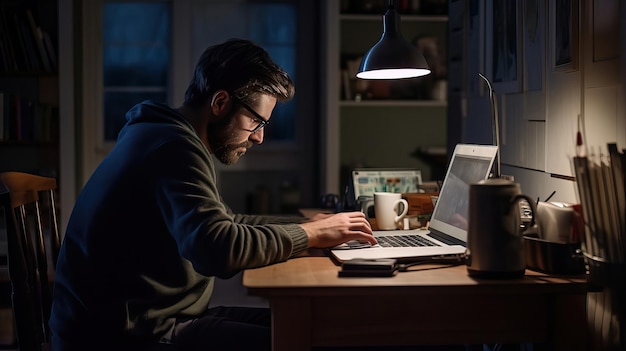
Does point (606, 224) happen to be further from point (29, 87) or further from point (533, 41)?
point (29, 87)

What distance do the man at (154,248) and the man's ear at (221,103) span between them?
15 centimetres

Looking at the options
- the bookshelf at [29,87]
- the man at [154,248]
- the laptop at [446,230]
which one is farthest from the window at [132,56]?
the man at [154,248]

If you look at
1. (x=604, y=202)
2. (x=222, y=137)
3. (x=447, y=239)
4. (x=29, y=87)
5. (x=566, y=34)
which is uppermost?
(x=29, y=87)

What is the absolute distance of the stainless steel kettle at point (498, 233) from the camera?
1.51 meters

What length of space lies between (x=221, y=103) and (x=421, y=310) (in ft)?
2.32

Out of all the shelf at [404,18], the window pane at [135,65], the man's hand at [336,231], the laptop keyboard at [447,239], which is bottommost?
the laptop keyboard at [447,239]

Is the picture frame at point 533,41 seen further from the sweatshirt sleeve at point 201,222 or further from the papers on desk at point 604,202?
the sweatshirt sleeve at point 201,222

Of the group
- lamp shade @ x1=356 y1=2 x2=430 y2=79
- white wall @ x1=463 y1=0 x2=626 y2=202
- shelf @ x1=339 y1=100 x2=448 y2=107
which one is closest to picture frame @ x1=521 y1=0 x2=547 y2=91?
white wall @ x1=463 y1=0 x2=626 y2=202

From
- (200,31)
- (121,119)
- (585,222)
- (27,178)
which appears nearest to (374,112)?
(200,31)

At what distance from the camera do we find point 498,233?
151 centimetres

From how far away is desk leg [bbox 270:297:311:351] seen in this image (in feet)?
4.75

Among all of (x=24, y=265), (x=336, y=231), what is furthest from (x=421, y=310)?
(x=24, y=265)

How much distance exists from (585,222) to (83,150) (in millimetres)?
3802

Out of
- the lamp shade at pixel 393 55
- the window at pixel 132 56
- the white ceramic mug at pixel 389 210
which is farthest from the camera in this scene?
the window at pixel 132 56
